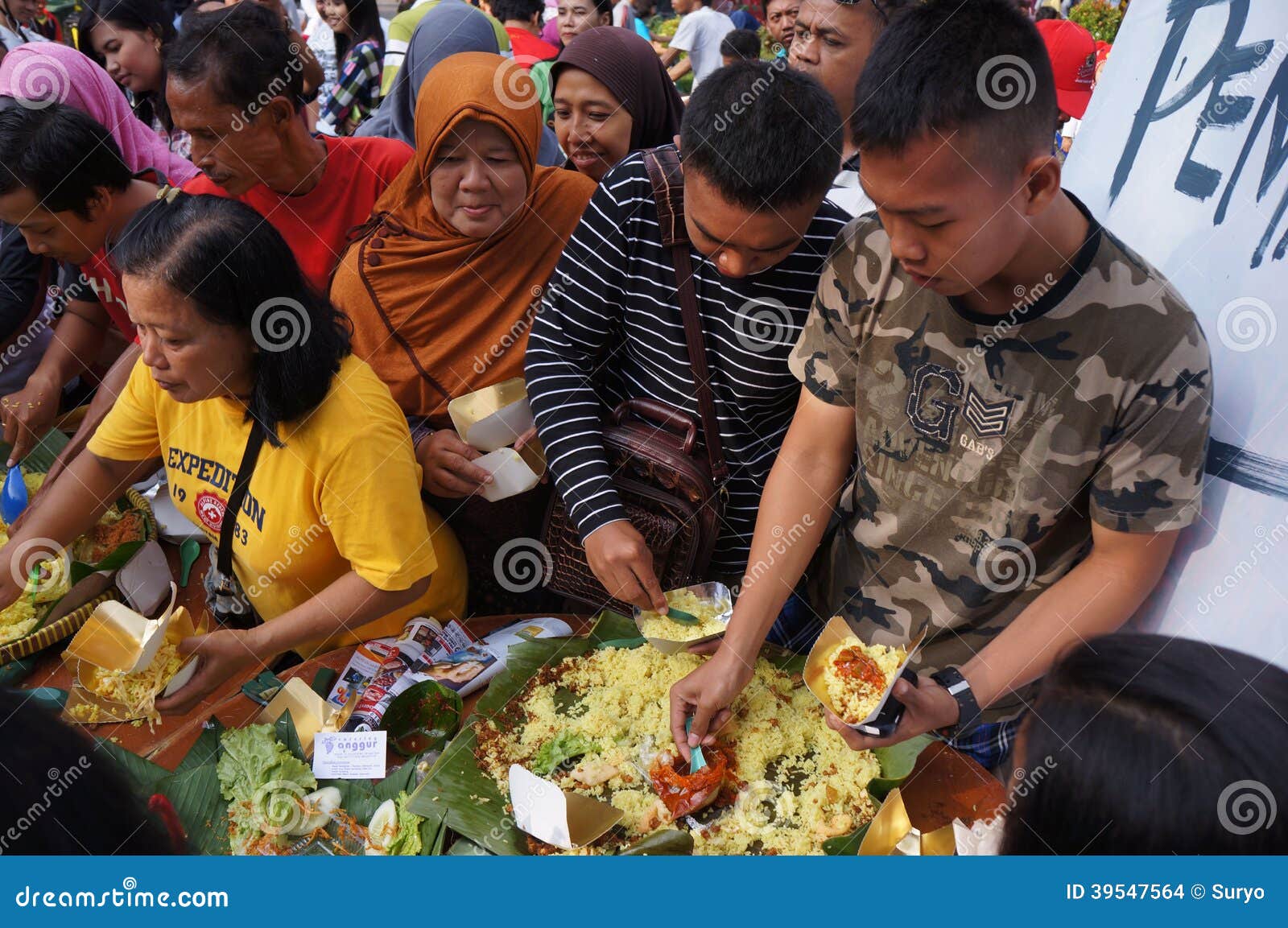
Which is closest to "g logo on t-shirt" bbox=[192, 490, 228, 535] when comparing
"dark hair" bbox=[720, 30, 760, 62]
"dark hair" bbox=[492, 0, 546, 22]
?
"dark hair" bbox=[492, 0, 546, 22]

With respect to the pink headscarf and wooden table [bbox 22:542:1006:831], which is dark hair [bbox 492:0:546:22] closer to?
the pink headscarf

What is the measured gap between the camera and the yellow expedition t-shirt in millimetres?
1825

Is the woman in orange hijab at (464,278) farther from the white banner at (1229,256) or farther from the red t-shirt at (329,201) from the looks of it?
the white banner at (1229,256)

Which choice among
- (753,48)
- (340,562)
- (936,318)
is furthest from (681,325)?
(753,48)

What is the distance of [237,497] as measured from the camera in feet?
6.25

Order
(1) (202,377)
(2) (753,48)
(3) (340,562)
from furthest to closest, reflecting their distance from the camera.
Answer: (2) (753,48)
(3) (340,562)
(1) (202,377)

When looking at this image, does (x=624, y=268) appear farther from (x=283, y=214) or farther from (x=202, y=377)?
(x=283, y=214)

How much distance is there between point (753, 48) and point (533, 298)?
522 cm

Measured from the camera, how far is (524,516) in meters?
2.38

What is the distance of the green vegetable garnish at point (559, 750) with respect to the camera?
1621 mm

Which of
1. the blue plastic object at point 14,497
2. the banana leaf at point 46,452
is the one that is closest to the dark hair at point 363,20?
the banana leaf at point 46,452

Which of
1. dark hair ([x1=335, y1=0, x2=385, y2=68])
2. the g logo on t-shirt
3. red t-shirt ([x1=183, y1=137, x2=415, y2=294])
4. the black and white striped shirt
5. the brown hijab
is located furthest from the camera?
dark hair ([x1=335, y1=0, x2=385, y2=68])

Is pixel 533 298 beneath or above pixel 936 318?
beneath

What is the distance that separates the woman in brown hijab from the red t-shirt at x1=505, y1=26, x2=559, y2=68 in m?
1.83
